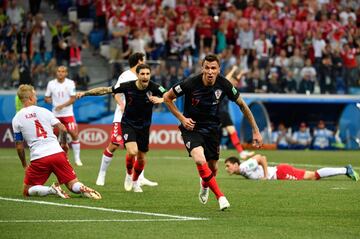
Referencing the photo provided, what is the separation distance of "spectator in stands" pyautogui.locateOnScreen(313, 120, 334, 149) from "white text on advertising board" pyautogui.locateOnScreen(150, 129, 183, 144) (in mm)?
5247

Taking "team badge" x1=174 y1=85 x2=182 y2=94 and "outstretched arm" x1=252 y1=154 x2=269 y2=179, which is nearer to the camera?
"team badge" x1=174 y1=85 x2=182 y2=94

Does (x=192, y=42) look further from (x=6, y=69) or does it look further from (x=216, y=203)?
(x=216, y=203)

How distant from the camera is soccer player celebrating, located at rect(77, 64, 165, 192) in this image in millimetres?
17391

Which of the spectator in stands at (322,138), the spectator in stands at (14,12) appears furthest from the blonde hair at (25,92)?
the spectator in stands at (322,138)

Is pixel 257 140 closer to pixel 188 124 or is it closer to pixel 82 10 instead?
pixel 188 124

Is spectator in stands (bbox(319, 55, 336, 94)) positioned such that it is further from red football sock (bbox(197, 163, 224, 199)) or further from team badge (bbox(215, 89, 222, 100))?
red football sock (bbox(197, 163, 224, 199))

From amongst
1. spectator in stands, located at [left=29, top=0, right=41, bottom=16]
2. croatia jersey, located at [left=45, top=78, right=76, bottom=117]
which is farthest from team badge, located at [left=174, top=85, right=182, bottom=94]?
spectator in stands, located at [left=29, top=0, right=41, bottom=16]

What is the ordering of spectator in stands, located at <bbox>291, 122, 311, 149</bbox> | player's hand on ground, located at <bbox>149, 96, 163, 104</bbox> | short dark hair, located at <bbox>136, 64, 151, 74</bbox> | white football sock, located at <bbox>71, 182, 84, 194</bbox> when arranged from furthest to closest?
spectator in stands, located at <bbox>291, 122, 311, 149</bbox>, short dark hair, located at <bbox>136, 64, 151, 74</bbox>, player's hand on ground, located at <bbox>149, 96, 163, 104</bbox>, white football sock, located at <bbox>71, 182, 84, 194</bbox>

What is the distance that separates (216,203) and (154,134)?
19.4m

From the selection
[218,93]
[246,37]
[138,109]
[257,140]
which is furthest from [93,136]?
[257,140]

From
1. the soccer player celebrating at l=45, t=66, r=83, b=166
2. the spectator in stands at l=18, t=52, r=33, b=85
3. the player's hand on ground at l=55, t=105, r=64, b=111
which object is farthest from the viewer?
the spectator in stands at l=18, t=52, r=33, b=85

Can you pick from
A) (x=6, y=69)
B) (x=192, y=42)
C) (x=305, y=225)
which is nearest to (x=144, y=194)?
(x=305, y=225)

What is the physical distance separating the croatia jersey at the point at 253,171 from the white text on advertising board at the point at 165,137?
13879mm

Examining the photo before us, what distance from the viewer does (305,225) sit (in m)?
12.3
